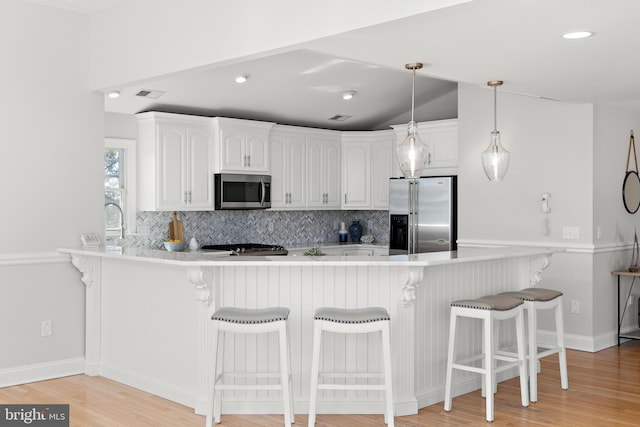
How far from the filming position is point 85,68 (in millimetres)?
5312

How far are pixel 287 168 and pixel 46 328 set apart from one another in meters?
3.53


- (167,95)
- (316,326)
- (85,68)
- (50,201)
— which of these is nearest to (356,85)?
(167,95)

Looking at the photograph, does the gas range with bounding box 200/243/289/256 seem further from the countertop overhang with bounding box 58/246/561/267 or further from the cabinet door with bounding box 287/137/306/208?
the countertop overhang with bounding box 58/246/561/267

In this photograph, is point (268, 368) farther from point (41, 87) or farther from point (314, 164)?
point (314, 164)

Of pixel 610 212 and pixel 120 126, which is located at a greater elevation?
pixel 120 126

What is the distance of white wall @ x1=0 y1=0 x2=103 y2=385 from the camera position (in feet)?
16.0

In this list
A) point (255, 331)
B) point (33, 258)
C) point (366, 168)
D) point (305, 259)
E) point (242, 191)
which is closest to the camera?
point (255, 331)

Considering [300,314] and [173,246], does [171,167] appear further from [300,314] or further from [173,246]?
[300,314]

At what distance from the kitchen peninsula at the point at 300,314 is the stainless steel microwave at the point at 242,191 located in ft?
8.19

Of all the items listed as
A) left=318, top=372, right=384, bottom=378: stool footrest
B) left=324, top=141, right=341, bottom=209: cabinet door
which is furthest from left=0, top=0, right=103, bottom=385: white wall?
left=324, top=141, right=341, bottom=209: cabinet door

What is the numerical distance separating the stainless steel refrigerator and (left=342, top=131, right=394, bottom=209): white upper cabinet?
449 millimetres

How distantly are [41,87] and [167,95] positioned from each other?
1577mm

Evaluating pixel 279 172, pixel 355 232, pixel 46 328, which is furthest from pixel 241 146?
pixel 46 328

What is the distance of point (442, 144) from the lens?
24.5ft
